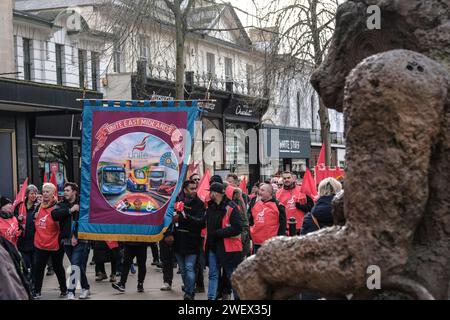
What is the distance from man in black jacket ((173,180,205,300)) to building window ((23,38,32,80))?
15275 mm

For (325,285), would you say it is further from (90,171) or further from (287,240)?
(90,171)

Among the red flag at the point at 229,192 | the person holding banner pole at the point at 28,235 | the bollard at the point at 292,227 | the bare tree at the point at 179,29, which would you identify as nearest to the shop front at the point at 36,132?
the bare tree at the point at 179,29

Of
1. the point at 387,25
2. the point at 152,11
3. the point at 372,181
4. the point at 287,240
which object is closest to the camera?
the point at 372,181

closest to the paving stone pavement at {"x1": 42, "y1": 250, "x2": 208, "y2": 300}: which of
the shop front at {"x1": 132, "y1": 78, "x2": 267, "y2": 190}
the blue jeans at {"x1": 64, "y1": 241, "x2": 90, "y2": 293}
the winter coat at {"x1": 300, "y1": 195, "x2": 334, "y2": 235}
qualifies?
the blue jeans at {"x1": 64, "y1": 241, "x2": 90, "y2": 293}

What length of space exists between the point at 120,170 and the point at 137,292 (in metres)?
2.40

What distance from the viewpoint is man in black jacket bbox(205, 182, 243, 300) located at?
31.1ft

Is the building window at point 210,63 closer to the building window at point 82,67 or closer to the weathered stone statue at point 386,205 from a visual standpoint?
the building window at point 82,67

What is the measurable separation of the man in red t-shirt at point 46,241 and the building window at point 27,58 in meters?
14.2

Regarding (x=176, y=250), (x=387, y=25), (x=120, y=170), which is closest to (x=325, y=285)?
(x=387, y=25)

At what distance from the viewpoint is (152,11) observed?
18281mm

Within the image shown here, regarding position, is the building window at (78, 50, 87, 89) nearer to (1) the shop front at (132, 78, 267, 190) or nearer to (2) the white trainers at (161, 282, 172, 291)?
(1) the shop front at (132, 78, 267, 190)

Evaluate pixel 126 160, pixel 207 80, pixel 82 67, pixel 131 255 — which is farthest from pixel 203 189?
pixel 207 80
